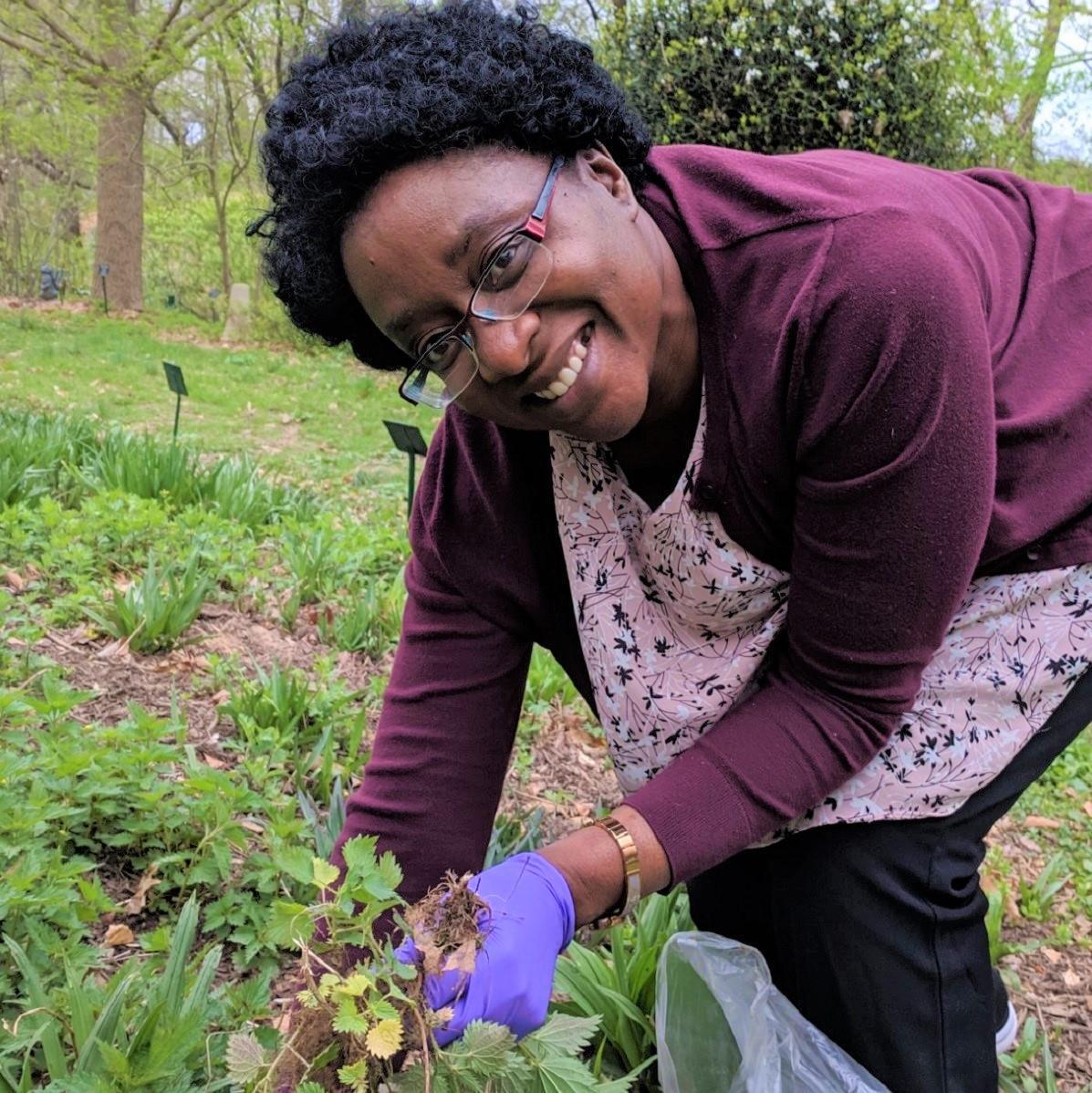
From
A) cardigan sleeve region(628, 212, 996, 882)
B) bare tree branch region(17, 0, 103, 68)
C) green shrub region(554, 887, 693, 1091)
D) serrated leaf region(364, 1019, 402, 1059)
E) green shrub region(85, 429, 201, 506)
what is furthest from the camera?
bare tree branch region(17, 0, 103, 68)

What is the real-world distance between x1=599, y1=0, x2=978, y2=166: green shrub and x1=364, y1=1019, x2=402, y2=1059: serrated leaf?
3.69 m

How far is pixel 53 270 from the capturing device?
14555 millimetres

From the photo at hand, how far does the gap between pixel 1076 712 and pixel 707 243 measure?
0.89 m

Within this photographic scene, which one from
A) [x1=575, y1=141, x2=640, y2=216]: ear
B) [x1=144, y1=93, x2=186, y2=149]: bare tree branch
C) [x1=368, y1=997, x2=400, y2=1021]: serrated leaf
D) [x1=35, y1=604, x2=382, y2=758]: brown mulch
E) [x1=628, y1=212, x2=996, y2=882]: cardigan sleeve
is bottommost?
[x1=35, y1=604, x2=382, y2=758]: brown mulch

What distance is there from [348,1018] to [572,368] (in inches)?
28.8

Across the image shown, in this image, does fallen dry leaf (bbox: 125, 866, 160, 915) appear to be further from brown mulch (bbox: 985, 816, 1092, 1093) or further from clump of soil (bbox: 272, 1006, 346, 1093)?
brown mulch (bbox: 985, 816, 1092, 1093)

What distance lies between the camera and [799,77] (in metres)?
3.85

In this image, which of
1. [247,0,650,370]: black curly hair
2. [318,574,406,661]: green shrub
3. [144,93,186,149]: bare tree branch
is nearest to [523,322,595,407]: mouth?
[247,0,650,370]: black curly hair

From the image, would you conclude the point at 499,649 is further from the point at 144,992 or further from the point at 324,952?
the point at 144,992

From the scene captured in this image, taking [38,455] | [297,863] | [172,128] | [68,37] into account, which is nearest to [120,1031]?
[297,863]

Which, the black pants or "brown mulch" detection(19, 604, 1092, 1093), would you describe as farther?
"brown mulch" detection(19, 604, 1092, 1093)

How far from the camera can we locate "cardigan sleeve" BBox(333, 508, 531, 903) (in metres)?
1.53

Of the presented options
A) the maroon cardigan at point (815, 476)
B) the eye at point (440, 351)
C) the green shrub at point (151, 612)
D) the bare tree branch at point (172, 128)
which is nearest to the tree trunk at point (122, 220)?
the bare tree branch at point (172, 128)

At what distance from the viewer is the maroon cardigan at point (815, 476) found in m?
1.15
